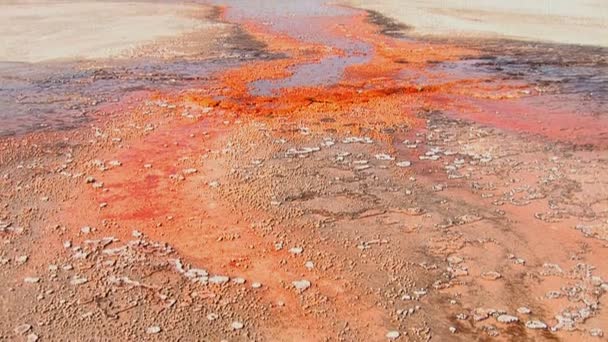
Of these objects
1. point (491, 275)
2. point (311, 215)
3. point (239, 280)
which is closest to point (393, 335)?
point (491, 275)

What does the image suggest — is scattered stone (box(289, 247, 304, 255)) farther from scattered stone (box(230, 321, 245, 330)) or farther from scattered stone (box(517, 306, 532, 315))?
scattered stone (box(517, 306, 532, 315))

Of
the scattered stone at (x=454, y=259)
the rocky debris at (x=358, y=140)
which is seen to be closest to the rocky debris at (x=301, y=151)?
the rocky debris at (x=358, y=140)

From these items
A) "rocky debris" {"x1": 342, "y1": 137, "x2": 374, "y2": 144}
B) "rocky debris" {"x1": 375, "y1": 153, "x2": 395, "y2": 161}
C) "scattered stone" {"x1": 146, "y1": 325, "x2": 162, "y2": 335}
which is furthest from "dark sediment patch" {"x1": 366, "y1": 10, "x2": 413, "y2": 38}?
"scattered stone" {"x1": 146, "y1": 325, "x2": 162, "y2": 335}

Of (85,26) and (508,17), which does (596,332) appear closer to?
(85,26)

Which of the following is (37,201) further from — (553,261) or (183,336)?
(553,261)

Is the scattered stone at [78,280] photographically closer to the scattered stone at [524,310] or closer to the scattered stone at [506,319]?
the scattered stone at [506,319]

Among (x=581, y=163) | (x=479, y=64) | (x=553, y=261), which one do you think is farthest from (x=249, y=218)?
(x=479, y=64)
